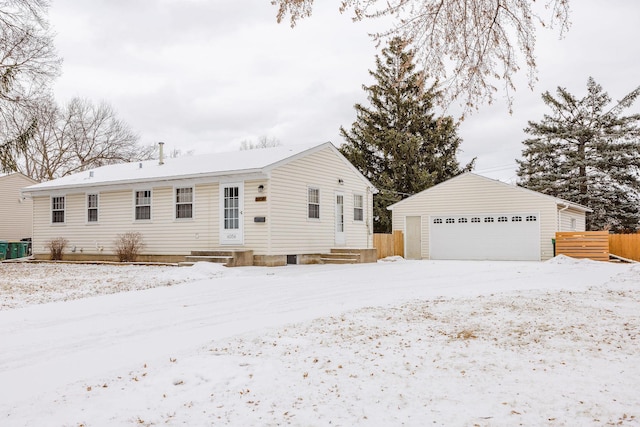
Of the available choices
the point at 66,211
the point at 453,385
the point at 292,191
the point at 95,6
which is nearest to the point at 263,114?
the point at 66,211

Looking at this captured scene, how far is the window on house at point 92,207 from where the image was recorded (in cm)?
1930

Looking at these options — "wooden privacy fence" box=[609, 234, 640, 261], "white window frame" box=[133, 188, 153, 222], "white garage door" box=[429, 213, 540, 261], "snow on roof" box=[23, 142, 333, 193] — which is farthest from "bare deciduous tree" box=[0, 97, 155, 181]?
"wooden privacy fence" box=[609, 234, 640, 261]

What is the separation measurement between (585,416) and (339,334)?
9.62ft

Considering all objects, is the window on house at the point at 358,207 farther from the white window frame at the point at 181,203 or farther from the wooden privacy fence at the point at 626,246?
the wooden privacy fence at the point at 626,246

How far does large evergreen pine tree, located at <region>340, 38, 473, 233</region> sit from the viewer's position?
1261 inches

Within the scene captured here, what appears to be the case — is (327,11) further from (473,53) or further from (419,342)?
(419,342)

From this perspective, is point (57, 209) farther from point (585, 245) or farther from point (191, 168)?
point (585, 245)

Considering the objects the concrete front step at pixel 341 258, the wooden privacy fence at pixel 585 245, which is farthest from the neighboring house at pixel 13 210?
the wooden privacy fence at pixel 585 245

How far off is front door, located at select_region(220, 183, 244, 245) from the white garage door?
1155 cm

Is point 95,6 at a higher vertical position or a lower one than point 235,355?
higher

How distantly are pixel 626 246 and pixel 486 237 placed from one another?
5.57m

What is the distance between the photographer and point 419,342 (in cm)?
554

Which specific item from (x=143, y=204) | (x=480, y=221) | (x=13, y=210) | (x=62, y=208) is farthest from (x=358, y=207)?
(x=13, y=210)

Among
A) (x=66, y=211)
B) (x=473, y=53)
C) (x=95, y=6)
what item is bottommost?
(x=66, y=211)
